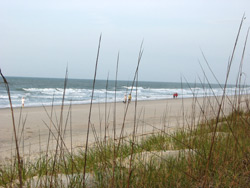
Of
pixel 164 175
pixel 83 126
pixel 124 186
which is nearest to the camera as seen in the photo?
pixel 124 186

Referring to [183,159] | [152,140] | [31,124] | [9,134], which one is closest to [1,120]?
[31,124]

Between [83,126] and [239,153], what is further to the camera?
[83,126]

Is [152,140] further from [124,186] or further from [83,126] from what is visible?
[83,126]

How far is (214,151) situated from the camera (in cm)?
210

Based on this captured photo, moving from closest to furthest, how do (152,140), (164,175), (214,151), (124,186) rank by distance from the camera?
1. (124,186)
2. (164,175)
3. (214,151)
4. (152,140)

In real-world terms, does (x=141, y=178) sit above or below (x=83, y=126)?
above

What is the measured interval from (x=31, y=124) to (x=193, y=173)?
321 inches

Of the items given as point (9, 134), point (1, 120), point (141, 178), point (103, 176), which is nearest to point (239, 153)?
point (141, 178)

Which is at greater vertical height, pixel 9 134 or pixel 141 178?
pixel 141 178

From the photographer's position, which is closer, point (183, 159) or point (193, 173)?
point (193, 173)

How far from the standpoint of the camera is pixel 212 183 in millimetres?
1708

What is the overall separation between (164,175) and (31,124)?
811 centimetres

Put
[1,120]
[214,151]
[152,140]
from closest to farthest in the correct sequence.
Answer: [214,151] → [152,140] → [1,120]

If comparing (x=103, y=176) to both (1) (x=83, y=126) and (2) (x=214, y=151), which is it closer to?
(2) (x=214, y=151)
